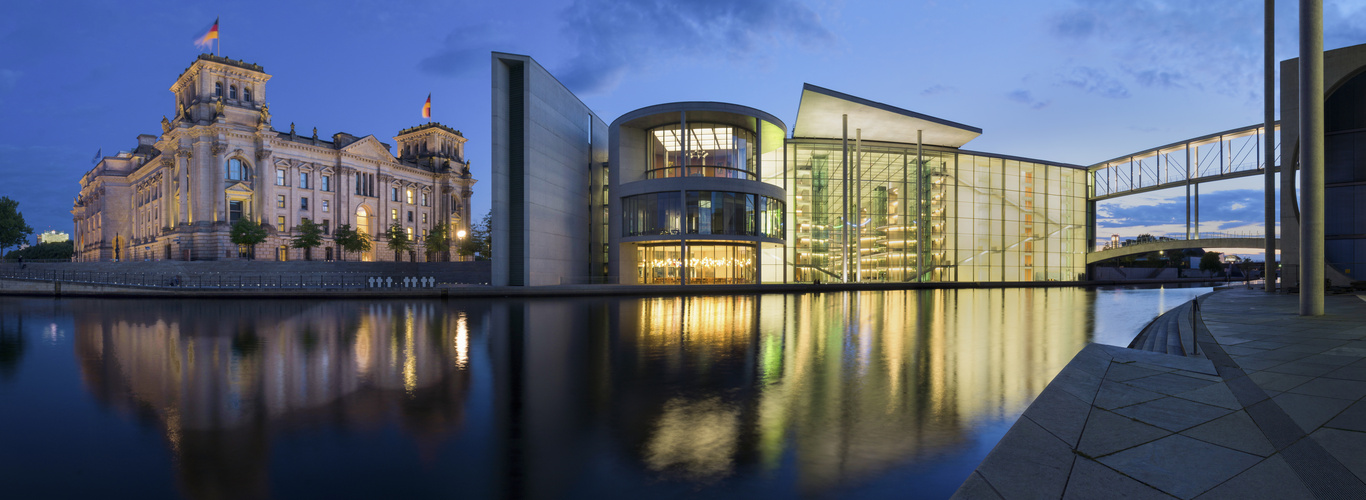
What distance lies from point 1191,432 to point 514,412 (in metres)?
6.74

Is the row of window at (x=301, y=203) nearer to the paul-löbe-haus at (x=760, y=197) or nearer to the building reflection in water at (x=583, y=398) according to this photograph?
the paul-löbe-haus at (x=760, y=197)

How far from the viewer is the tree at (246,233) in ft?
219

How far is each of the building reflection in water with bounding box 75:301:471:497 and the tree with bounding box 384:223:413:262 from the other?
73289mm

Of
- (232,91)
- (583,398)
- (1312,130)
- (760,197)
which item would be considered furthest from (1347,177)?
(232,91)

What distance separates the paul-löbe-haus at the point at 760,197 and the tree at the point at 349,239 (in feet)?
161

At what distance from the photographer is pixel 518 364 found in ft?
32.0

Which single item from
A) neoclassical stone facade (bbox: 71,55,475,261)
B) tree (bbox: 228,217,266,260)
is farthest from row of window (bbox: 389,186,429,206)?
tree (bbox: 228,217,266,260)

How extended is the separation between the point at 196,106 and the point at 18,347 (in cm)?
7908

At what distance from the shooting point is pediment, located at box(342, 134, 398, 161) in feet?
277

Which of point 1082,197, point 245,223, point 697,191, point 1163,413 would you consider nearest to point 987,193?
point 1082,197

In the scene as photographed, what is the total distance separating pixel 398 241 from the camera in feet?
276

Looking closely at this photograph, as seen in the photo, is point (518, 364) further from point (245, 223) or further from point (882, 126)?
point (245, 223)

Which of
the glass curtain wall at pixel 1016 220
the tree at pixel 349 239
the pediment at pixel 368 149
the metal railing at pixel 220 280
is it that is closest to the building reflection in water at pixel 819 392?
the metal railing at pixel 220 280

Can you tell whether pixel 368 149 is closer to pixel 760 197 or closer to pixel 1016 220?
pixel 760 197
